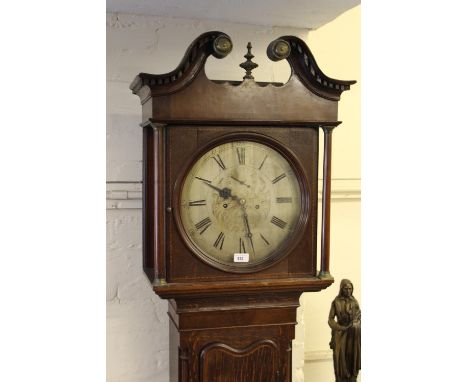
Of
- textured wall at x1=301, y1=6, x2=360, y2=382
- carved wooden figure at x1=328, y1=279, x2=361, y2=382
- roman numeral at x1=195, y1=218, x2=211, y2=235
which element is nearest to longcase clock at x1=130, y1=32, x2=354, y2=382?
roman numeral at x1=195, y1=218, x2=211, y2=235

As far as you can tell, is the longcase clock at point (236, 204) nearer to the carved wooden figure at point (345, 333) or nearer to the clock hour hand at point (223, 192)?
the clock hour hand at point (223, 192)

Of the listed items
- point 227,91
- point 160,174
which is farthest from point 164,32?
point 160,174

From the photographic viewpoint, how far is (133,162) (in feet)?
6.75

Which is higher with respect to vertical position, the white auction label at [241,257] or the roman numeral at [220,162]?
the roman numeral at [220,162]

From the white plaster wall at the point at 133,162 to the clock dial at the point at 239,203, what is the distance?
1.60ft

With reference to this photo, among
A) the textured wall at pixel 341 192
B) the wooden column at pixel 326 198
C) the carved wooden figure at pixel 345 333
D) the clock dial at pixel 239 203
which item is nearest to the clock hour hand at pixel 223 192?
the clock dial at pixel 239 203

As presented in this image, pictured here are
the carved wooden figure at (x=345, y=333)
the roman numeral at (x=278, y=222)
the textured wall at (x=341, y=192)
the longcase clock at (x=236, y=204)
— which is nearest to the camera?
the longcase clock at (x=236, y=204)

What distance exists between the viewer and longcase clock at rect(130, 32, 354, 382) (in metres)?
1.60

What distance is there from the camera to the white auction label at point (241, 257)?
167 cm

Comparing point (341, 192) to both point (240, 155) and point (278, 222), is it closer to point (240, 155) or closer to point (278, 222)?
point (278, 222)

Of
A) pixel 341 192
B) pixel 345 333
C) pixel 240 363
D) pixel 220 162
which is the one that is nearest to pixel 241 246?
pixel 220 162

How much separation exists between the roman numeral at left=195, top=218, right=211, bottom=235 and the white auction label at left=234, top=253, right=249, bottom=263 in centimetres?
12

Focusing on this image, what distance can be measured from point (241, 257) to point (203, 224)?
15 cm
